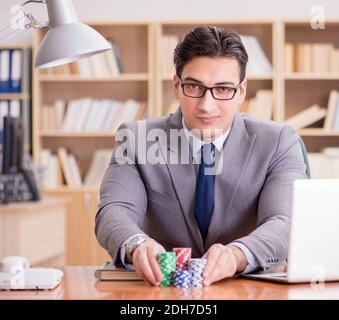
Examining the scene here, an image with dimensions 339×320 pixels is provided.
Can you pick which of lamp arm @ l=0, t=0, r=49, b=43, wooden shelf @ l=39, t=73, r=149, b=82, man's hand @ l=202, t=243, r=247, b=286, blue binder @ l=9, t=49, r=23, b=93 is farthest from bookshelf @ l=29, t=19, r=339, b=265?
man's hand @ l=202, t=243, r=247, b=286

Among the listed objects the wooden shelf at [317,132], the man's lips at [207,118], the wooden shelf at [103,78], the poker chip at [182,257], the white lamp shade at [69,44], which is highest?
the wooden shelf at [103,78]

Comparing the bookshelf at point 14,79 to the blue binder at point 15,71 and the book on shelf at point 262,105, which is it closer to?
the blue binder at point 15,71

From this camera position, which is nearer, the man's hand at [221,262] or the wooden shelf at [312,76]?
the man's hand at [221,262]

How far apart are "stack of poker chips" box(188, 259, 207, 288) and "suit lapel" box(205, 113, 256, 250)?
42 centimetres

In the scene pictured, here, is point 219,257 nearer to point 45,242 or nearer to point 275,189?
point 275,189

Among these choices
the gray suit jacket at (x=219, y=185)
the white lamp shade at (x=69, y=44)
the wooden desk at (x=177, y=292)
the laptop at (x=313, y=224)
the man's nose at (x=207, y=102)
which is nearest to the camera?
the wooden desk at (x=177, y=292)

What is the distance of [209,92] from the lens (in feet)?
6.84

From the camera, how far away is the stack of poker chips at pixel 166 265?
1763 mm

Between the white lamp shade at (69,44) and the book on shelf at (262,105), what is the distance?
140 inches

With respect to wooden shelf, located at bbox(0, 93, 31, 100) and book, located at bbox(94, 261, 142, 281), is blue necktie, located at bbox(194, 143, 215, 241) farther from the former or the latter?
wooden shelf, located at bbox(0, 93, 31, 100)

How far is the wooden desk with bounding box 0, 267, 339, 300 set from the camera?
1631 mm

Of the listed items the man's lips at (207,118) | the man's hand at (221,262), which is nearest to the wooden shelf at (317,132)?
the man's lips at (207,118)

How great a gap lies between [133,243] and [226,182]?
1.43 ft
